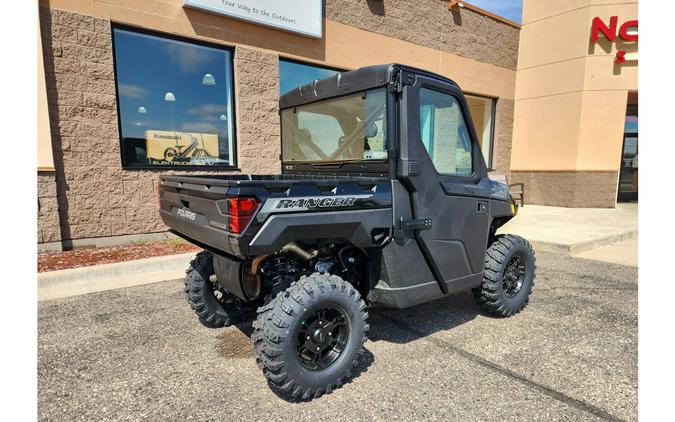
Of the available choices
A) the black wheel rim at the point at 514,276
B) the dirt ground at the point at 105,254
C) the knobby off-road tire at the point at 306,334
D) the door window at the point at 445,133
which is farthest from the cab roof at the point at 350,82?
the dirt ground at the point at 105,254

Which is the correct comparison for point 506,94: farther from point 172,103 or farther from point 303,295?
point 303,295

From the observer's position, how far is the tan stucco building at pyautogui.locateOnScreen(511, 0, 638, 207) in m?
12.1

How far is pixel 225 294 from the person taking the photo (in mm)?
3787

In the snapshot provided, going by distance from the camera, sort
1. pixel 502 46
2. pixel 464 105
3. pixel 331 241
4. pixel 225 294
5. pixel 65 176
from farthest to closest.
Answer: pixel 502 46 → pixel 65 176 → pixel 225 294 → pixel 464 105 → pixel 331 241

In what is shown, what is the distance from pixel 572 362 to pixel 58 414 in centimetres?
382

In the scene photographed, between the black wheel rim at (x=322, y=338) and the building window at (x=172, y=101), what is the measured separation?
5.67 metres

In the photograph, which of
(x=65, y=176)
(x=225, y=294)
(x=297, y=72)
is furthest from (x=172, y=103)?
(x=225, y=294)

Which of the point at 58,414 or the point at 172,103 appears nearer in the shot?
the point at 58,414

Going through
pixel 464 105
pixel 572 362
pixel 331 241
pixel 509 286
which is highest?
pixel 464 105

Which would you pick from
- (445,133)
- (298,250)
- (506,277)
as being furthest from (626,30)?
(298,250)

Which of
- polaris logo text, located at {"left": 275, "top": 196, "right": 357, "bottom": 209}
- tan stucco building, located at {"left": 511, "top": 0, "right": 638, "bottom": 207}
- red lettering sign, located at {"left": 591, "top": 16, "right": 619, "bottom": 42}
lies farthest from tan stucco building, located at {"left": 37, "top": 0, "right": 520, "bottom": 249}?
red lettering sign, located at {"left": 591, "top": 16, "right": 619, "bottom": 42}

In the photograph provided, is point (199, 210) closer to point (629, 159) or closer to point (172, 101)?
point (172, 101)

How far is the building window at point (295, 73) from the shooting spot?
8492 mm

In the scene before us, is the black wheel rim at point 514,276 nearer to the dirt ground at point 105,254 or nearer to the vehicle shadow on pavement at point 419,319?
the vehicle shadow on pavement at point 419,319
